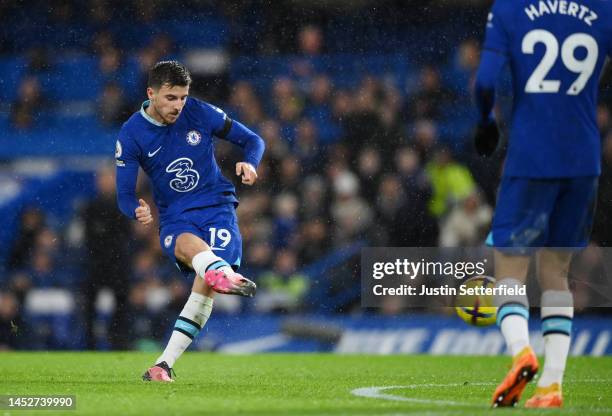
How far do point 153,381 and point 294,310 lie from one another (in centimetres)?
462

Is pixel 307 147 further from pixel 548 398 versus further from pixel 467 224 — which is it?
pixel 548 398

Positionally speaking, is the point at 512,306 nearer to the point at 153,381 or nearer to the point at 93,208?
the point at 153,381

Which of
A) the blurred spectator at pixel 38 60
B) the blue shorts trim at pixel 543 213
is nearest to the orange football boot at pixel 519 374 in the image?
the blue shorts trim at pixel 543 213

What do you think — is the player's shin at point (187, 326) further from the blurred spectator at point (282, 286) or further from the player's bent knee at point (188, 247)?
the blurred spectator at point (282, 286)

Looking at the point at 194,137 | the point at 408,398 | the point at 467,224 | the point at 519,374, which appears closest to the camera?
the point at 519,374

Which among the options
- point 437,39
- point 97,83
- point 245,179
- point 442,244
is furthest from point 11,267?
point 245,179

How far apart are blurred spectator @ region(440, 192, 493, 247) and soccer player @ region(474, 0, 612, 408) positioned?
6.19m

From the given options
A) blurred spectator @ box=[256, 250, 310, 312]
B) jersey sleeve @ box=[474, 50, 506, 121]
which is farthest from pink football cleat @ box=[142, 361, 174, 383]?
blurred spectator @ box=[256, 250, 310, 312]

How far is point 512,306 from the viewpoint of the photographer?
5.07m

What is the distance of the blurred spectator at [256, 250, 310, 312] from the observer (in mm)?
11336

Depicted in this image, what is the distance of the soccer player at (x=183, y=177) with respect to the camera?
664cm

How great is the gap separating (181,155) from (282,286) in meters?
4.95

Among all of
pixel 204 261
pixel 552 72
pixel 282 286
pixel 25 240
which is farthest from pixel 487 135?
pixel 25 240

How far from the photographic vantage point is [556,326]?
519 centimetres
